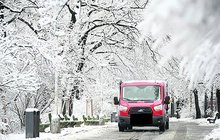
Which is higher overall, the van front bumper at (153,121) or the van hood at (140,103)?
the van hood at (140,103)

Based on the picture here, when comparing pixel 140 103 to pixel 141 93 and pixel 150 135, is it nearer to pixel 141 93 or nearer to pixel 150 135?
pixel 141 93

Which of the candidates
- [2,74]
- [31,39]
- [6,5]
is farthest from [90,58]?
[2,74]

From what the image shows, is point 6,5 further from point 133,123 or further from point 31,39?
point 133,123

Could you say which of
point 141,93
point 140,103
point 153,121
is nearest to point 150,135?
point 153,121

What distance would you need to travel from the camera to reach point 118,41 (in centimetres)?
3516

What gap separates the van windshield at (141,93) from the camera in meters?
25.0

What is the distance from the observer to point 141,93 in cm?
2511

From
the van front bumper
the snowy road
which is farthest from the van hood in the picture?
the snowy road

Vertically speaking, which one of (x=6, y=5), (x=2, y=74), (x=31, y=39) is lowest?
(x=2, y=74)

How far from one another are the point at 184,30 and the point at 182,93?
6913cm

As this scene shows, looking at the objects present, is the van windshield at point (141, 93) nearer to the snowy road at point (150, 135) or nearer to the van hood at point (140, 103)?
the van hood at point (140, 103)

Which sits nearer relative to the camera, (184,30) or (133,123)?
(184,30)

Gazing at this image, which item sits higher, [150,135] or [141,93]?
[141,93]

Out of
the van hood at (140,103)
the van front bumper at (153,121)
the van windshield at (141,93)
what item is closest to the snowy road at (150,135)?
the van front bumper at (153,121)
